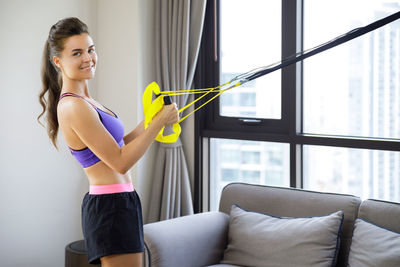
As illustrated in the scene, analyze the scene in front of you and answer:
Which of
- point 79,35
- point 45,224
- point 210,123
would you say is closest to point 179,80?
point 210,123

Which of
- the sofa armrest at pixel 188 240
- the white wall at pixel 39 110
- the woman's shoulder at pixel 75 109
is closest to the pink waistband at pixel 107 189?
the woman's shoulder at pixel 75 109

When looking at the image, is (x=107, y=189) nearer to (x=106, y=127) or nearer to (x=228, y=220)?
(x=106, y=127)

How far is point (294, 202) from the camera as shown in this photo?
276 centimetres

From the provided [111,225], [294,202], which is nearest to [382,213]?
[294,202]

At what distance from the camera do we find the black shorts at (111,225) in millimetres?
1835

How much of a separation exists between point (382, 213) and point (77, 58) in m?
1.56

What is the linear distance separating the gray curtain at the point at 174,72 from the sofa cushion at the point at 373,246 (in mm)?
1295

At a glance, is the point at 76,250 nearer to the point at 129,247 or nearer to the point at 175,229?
the point at 175,229

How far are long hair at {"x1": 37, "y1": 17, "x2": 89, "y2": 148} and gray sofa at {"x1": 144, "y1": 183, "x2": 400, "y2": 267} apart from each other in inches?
33.8

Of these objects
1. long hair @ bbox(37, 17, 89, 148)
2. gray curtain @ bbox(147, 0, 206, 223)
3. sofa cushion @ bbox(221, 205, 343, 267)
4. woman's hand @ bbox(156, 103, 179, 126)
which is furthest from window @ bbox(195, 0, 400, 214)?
long hair @ bbox(37, 17, 89, 148)

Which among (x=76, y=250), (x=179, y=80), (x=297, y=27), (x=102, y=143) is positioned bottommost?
(x=76, y=250)

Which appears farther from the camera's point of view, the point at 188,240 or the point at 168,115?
the point at 188,240

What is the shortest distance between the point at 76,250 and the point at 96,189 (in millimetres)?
1353

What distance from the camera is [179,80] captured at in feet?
11.2
